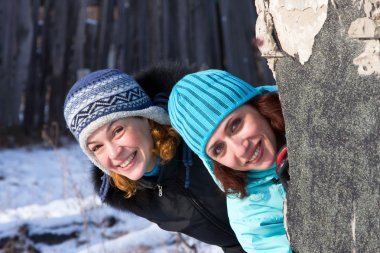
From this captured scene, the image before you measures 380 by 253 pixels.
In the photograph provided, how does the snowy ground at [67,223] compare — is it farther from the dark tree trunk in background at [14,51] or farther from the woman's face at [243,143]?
the woman's face at [243,143]

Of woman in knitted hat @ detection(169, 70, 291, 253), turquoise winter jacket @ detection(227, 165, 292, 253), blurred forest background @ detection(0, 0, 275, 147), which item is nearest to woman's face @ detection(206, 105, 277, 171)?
woman in knitted hat @ detection(169, 70, 291, 253)

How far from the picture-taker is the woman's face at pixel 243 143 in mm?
2309

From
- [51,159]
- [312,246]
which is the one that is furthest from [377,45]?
[51,159]

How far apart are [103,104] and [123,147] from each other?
22 cm

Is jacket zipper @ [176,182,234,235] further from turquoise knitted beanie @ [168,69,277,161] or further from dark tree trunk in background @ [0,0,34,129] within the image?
dark tree trunk in background @ [0,0,34,129]

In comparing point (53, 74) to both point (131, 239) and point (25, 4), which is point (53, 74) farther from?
point (131, 239)

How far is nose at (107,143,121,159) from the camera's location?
2.91 meters

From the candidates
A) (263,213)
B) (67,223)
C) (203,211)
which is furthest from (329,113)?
(67,223)

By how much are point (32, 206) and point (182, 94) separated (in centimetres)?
370

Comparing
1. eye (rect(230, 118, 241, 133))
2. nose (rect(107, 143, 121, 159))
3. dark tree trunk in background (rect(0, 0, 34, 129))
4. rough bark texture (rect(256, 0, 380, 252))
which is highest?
rough bark texture (rect(256, 0, 380, 252))

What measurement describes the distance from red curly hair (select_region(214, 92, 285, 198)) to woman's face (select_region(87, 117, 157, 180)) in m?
0.54

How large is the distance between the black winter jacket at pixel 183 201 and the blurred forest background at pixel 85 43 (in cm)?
448

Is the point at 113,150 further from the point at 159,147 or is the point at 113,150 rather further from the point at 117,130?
the point at 159,147

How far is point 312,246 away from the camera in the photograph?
1596mm
